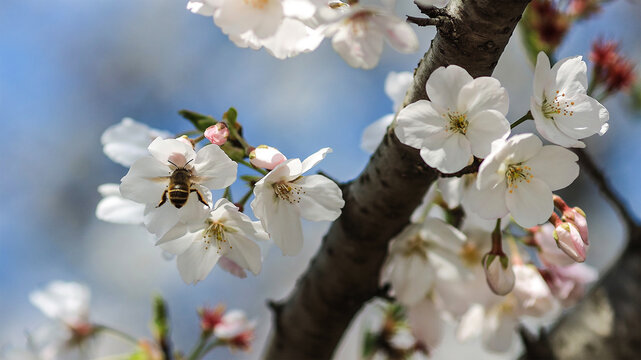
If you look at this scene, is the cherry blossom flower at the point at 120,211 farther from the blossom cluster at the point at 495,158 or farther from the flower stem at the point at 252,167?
the blossom cluster at the point at 495,158

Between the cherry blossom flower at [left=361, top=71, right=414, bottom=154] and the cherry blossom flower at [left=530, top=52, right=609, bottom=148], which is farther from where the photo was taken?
the cherry blossom flower at [left=361, top=71, right=414, bottom=154]

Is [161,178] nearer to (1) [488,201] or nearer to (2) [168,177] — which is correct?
(2) [168,177]

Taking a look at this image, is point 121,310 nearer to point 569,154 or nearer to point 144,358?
point 144,358

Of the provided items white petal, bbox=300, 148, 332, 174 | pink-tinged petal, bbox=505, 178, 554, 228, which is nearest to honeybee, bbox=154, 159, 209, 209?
white petal, bbox=300, 148, 332, 174

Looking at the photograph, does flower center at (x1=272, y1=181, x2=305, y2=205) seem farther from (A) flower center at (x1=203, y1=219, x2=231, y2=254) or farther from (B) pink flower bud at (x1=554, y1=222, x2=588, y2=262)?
(B) pink flower bud at (x1=554, y1=222, x2=588, y2=262)

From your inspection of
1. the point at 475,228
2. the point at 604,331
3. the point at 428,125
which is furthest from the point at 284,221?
the point at 604,331

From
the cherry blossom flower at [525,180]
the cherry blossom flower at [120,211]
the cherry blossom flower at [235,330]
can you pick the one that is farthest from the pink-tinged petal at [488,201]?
the cherry blossom flower at [235,330]
